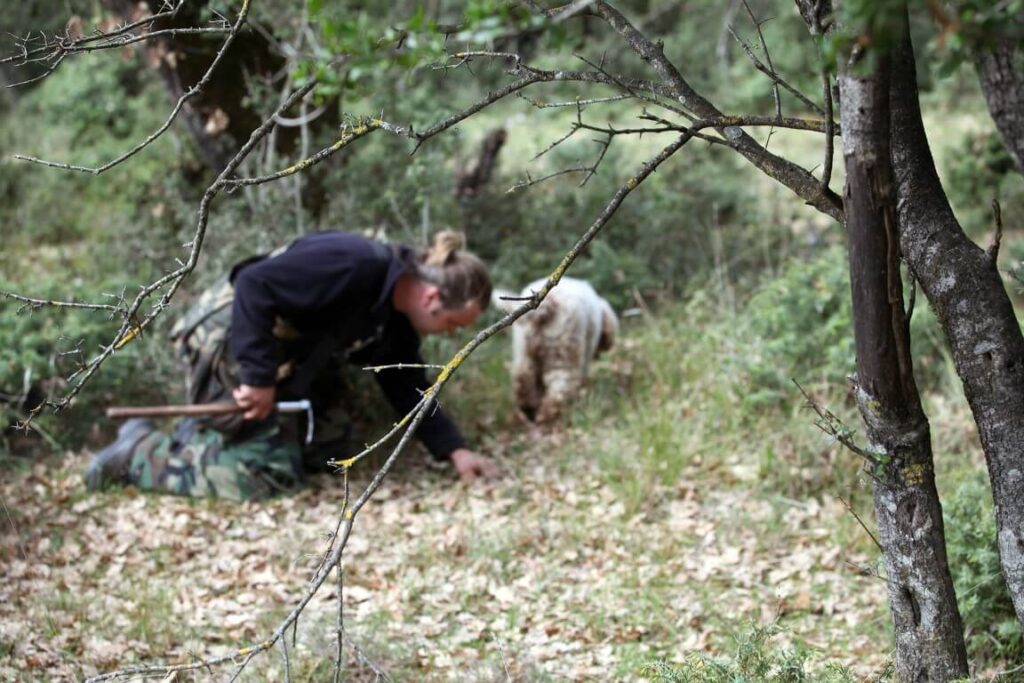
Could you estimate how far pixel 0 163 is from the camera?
31.0ft

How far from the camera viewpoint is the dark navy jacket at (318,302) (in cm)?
475

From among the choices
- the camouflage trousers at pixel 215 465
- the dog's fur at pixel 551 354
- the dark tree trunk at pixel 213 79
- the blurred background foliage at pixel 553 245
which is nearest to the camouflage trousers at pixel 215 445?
the camouflage trousers at pixel 215 465

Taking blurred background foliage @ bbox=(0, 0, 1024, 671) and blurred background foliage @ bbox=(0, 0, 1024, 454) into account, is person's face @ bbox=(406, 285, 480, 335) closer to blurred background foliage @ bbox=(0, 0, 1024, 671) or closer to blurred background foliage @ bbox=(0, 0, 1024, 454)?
blurred background foliage @ bbox=(0, 0, 1024, 454)

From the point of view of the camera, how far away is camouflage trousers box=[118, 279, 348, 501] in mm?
5074

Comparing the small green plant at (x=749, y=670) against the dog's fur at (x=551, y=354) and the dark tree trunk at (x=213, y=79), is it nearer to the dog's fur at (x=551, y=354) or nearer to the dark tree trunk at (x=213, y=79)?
the dog's fur at (x=551, y=354)

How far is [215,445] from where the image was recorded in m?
5.14

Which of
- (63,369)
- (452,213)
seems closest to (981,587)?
(63,369)

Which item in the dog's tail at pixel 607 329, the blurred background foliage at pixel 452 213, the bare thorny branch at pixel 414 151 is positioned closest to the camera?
the bare thorny branch at pixel 414 151

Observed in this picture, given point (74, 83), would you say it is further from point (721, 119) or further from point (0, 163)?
point (721, 119)

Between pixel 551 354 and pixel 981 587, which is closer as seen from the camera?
pixel 981 587

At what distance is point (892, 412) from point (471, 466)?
3.10m

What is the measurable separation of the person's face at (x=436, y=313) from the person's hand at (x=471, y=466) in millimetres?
690

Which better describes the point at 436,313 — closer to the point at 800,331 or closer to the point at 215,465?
the point at 215,465

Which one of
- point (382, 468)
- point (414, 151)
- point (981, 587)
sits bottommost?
point (382, 468)
